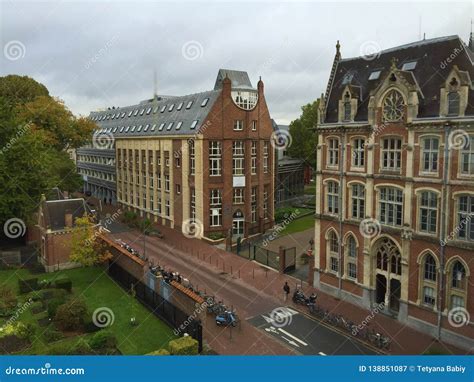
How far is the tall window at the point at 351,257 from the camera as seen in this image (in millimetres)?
32000

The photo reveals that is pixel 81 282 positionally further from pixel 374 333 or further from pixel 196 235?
pixel 374 333

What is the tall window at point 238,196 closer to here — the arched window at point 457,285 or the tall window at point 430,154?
the tall window at point 430,154

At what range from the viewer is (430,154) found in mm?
26625

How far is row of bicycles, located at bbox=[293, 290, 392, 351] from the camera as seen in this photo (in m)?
25.7

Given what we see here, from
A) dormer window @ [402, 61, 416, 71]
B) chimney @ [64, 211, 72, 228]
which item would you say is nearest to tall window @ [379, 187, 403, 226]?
dormer window @ [402, 61, 416, 71]

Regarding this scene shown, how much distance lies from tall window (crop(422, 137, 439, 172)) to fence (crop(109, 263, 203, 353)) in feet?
54.1

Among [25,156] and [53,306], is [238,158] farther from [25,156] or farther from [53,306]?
[53,306]

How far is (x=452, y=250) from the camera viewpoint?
25703 millimetres

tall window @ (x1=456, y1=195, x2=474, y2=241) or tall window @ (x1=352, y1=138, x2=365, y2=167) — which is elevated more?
tall window @ (x1=352, y1=138, x2=365, y2=167)

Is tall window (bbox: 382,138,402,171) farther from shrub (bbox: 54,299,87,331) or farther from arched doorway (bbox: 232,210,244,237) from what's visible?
arched doorway (bbox: 232,210,244,237)

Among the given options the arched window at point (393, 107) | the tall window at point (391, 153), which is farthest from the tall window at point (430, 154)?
the arched window at point (393, 107)

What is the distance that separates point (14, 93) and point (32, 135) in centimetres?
2279

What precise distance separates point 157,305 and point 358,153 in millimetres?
17899

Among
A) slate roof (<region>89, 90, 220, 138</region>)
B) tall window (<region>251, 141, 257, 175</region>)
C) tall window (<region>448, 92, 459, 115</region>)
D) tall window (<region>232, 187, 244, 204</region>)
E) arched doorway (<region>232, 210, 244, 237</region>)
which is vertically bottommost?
arched doorway (<region>232, 210, 244, 237</region>)
